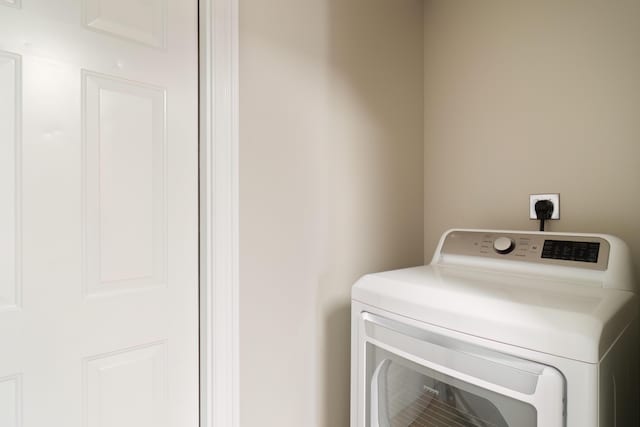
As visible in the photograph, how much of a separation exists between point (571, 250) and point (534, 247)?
96 millimetres

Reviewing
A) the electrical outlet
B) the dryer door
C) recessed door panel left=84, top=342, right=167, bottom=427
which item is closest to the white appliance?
the dryer door

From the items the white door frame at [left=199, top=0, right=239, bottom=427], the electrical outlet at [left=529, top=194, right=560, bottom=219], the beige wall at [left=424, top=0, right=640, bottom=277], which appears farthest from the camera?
the electrical outlet at [left=529, top=194, right=560, bottom=219]

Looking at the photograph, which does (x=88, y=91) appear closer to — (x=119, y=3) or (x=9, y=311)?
(x=119, y=3)

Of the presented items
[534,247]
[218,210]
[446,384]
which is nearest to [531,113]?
[534,247]

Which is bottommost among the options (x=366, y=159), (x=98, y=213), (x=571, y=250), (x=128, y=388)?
(x=128, y=388)

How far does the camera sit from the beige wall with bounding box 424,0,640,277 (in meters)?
1.07

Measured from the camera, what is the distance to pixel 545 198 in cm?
122

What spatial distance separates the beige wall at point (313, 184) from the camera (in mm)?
1026

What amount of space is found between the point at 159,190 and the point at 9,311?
1.34 feet

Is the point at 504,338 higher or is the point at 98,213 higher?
the point at 98,213

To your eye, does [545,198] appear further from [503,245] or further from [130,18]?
[130,18]

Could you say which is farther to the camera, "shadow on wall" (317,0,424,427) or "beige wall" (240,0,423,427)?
"shadow on wall" (317,0,424,427)

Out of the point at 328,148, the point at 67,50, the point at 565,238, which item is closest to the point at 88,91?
the point at 67,50

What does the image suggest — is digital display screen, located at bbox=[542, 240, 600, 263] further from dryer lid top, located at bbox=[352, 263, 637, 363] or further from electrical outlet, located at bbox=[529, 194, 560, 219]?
electrical outlet, located at bbox=[529, 194, 560, 219]
